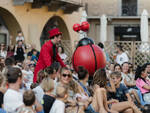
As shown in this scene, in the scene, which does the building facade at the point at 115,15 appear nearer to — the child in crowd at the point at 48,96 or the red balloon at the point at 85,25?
the red balloon at the point at 85,25

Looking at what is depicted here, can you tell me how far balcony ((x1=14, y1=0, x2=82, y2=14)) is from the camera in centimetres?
1793

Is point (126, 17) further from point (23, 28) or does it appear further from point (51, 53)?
point (51, 53)


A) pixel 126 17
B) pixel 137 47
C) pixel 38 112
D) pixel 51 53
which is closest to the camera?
pixel 38 112

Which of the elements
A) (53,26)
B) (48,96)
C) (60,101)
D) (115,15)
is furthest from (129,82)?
(115,15)

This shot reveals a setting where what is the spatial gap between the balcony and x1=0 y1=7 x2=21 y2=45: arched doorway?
2.71ft

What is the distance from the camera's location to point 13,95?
187 inches

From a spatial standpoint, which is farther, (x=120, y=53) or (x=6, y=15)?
(x=6, y=15)

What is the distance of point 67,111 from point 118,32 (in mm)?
22377

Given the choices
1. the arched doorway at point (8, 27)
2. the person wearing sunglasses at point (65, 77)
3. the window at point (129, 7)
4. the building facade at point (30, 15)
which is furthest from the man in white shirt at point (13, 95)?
the window at point (129, 7)

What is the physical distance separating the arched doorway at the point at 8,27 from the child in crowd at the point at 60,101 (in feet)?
38.9

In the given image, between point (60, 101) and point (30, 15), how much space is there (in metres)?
13.2

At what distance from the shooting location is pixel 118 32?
2734cm

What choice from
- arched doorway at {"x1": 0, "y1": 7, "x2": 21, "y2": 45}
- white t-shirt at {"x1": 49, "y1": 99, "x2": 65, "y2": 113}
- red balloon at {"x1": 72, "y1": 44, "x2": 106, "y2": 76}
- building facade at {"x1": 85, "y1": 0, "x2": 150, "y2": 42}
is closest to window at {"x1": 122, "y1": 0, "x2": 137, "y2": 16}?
building facade at {"x1": 85, "y1": 0, "x2": 150, "y2": 42}

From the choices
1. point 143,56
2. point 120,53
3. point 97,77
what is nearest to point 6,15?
point 120,53
